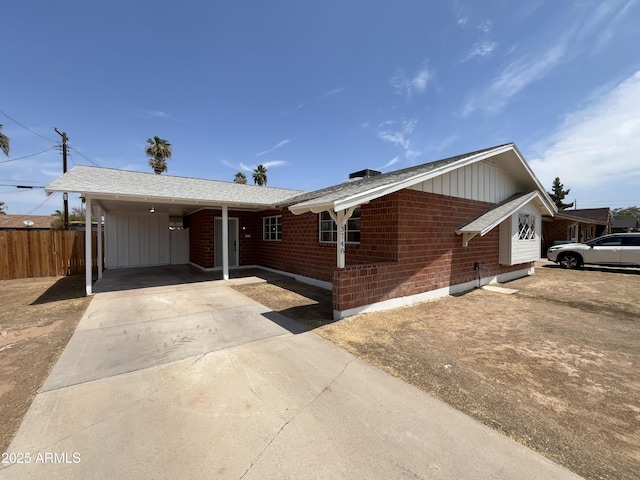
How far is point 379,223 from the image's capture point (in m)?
6.99

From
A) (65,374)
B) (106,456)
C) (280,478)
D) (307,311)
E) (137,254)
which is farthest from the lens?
(137,254)

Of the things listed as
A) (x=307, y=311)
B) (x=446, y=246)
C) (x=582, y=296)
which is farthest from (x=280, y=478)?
(x=582, y=296)

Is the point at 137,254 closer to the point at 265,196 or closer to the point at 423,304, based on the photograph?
the point at 265,196

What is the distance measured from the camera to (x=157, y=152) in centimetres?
2791

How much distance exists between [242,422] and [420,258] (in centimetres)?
569

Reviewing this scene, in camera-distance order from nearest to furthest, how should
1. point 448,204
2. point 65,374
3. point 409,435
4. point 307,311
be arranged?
1. point 409,435
2. point 65,374
3. point 307,311
4. point 448,204

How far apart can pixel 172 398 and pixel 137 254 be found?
13.7 m

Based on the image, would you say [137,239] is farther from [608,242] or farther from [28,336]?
[608,242]

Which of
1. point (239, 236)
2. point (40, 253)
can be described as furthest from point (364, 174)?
point (40, 253)

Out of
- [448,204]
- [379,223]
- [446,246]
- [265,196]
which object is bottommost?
[446,246]

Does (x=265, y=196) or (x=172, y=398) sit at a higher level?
(x=265, y=196)

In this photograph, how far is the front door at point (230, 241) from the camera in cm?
1253

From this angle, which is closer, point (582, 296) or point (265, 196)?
point (582, 296)

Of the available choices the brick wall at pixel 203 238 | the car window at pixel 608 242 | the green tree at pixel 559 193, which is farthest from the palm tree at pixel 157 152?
the green tree at pixel 559 193
